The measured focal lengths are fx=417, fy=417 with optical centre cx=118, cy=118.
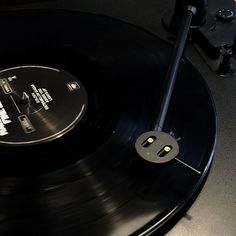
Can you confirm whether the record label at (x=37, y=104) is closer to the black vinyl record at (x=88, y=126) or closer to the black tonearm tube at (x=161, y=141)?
the black vinyl record at (x=88, y=126)

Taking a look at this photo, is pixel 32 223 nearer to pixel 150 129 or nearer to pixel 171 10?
pixel 150 129

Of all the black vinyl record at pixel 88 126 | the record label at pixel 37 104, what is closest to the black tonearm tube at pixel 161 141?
the black vinyl record at pixel 88 126

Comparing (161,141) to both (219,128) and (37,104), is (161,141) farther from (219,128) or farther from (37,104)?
(37,104)

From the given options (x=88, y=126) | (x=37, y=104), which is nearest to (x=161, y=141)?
(x=88, y=126)

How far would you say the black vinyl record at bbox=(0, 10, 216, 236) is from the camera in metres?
0.56

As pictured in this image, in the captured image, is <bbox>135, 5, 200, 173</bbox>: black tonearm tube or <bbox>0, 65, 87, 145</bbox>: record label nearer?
<bbox>135, 5, 200, 173</bbox>: black tonearm tube

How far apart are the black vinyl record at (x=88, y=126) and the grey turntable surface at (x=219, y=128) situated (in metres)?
0.03

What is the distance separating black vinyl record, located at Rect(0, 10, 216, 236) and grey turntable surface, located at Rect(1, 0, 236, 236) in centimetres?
3

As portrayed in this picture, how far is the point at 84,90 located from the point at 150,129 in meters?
0.19

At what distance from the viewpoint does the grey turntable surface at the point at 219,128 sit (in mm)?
573

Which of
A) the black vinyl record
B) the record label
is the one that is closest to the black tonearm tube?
the black vinyl record

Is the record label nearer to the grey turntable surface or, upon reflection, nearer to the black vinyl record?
the black vinyl record

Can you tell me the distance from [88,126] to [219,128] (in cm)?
22

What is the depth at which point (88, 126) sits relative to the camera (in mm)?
690
